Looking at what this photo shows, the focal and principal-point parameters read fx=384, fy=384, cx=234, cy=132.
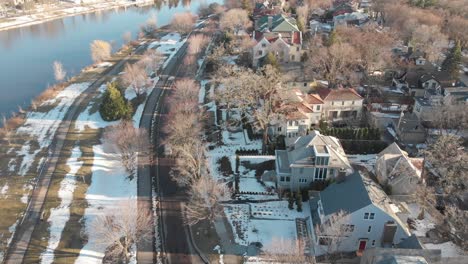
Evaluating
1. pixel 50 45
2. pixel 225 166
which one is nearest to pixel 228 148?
pixel 225 166

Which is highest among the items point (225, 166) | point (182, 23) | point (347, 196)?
point (182, 23)

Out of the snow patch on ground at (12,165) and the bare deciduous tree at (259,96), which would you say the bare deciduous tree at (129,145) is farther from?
the bare deciduous tree at (259,96)

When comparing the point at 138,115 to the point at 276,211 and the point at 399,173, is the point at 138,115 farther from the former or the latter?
the point at 399,173

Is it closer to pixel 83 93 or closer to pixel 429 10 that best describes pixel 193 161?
pixel 83 93

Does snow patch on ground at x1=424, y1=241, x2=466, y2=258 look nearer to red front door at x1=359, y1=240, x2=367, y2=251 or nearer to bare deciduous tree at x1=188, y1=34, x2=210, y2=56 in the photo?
red front door at x1=359, y1=240, x2=367, y2=251

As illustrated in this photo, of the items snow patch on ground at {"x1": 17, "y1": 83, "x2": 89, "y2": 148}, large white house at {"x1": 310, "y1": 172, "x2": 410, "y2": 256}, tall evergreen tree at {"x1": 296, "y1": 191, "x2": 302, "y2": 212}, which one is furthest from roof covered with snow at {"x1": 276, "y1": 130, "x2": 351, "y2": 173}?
snow patch on ground at {"x1": 17, "y1": 83, "x2": 89, "y2": 148}

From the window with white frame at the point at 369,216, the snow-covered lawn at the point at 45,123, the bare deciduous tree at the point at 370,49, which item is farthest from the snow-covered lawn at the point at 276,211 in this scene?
the bare deciduous tree at the point at 370,49

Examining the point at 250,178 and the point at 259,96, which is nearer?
the point at 250,178
